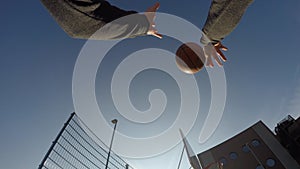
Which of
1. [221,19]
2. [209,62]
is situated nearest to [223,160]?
[209,62]

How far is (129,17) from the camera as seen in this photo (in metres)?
1.48

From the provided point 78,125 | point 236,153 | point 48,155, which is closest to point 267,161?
point 236,153

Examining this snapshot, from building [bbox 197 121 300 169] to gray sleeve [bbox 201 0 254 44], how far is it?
16.9 meters

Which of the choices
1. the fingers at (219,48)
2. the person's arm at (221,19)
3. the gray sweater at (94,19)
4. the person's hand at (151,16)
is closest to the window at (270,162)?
the fingers at (219,48)

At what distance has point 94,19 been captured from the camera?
126 centimetres

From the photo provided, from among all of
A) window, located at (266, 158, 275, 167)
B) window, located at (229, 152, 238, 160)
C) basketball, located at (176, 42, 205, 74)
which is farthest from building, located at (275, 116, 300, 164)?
basketball, located at (176, 42, 205, 74)

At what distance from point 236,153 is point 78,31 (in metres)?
18.0

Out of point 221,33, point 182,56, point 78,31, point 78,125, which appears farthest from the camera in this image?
point 78,125

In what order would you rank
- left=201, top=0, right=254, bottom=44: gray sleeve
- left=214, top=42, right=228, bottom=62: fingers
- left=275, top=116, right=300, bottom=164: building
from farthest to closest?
left=275, top=116, right=300, bottom=164: building < left=214, top=42, right=228, bottom=62: fingers < left=201, top=0, right=254, bottom=44: gray sleeve

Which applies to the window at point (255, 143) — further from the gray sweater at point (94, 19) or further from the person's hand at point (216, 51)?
the gray sweater at point (94, 19)

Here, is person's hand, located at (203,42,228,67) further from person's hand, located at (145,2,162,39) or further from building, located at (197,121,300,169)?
building, located at (197,121,300,169)

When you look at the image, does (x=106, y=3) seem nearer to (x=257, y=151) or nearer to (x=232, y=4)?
(x=232, y=4)

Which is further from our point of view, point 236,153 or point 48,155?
point 236,153

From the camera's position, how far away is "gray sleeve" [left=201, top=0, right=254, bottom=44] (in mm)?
1442
